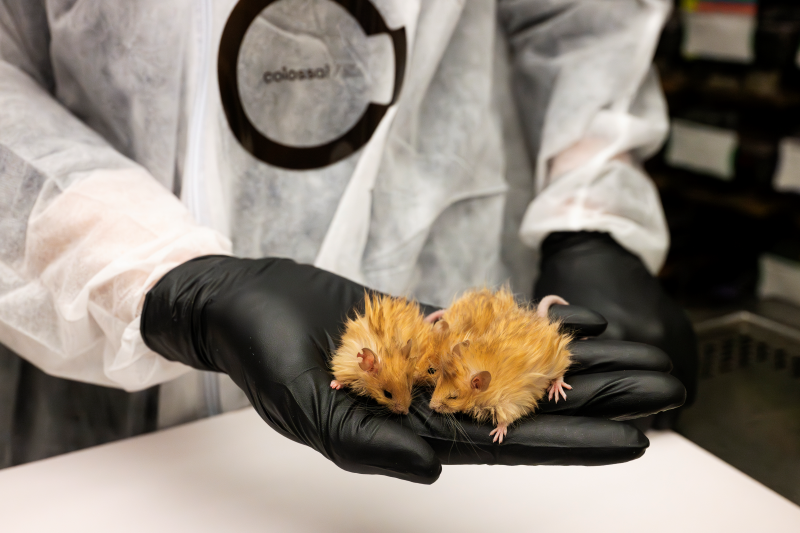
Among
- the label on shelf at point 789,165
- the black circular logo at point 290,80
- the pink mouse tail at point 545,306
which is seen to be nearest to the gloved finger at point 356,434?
the pink mouse tail at point 545,306

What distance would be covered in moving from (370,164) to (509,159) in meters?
0.55

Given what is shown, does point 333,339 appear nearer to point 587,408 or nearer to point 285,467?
point 285,467

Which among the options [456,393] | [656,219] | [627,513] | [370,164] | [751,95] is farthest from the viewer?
[751,95]

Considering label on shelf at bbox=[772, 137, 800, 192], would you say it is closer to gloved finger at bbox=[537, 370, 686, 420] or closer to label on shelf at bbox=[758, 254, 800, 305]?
label on shelf at bbox=[758, 254, 800, 305]

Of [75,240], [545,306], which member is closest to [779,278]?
[545,306]

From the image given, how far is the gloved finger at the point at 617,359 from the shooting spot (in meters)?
0.96

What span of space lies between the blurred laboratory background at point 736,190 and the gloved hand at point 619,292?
9.3 inches

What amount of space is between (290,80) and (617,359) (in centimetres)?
79

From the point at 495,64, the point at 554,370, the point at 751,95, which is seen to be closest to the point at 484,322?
the point at 554,370

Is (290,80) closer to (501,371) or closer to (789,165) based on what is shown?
(501,371)

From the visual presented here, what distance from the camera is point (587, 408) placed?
915 millimetres

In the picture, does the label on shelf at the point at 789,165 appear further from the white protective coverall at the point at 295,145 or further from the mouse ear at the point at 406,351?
the mouse ear at the point at 406,351

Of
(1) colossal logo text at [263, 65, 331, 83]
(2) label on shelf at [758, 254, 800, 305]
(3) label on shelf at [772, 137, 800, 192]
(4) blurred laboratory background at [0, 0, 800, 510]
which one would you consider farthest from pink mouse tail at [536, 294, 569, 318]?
(2) label on shelf at [758, 254, 800, 305]

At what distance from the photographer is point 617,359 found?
965 millimetres
